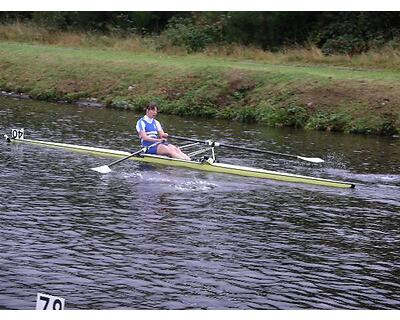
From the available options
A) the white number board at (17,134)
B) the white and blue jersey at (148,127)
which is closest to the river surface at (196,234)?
the white number board at (17,134)

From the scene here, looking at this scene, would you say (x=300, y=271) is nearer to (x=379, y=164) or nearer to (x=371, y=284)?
(x=371, y=284)

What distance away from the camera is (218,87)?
41094 millimetres

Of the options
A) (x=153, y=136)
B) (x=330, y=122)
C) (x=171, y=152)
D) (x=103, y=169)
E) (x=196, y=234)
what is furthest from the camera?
(x=330, y=122)

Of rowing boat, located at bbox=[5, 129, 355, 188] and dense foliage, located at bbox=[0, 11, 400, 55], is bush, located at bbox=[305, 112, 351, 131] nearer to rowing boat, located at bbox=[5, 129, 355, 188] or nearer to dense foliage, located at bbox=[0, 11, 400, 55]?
rowing boat, located at bbox=[5, 129, 355, 188]

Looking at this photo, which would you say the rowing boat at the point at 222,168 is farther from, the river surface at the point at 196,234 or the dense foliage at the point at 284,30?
the dense foliage at the point at 284,30

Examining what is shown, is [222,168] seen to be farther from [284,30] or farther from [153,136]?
[284,30]

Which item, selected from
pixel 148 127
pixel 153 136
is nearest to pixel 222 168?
pixel 153 136

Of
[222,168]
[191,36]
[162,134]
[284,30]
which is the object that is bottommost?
[222,168]

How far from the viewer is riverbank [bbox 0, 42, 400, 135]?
1425 inches

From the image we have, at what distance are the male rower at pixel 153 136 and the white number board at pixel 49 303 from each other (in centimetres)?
1488

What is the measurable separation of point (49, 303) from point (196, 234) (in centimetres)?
734

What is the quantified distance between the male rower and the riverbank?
11611 mm

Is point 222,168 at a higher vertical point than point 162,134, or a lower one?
lower

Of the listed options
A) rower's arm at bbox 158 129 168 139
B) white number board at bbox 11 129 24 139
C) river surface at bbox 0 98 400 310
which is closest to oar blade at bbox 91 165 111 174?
river surface at bbox 0 98 400 310
